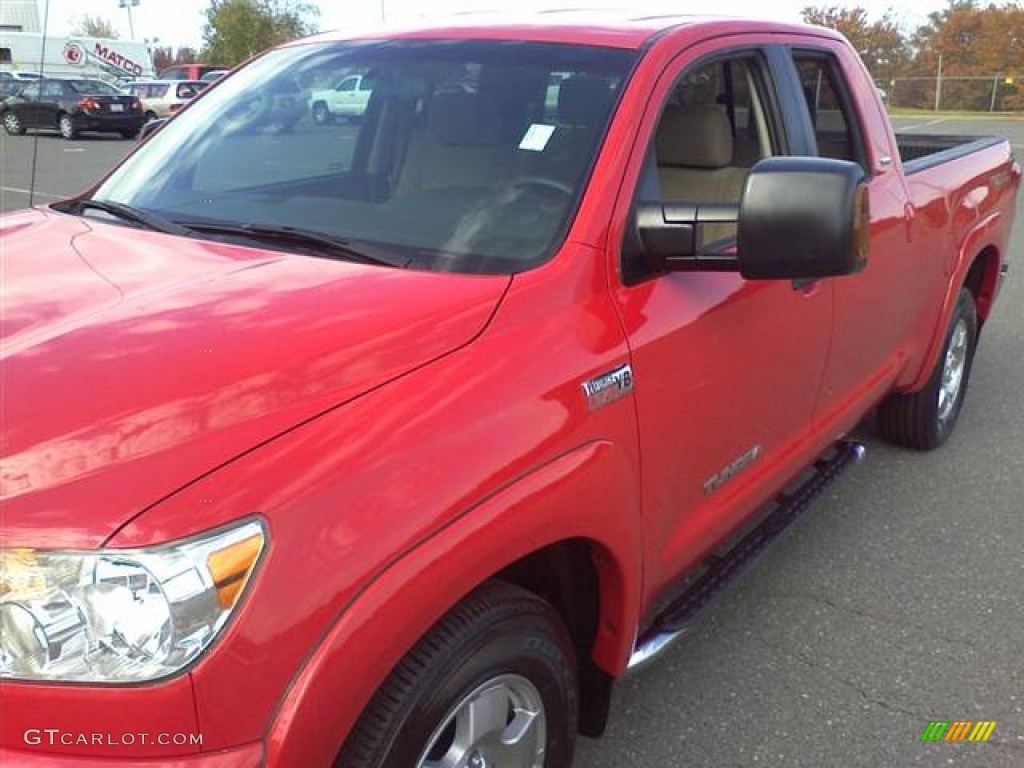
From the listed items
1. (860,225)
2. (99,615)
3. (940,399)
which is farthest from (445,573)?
(940,399)

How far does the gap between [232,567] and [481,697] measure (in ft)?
2.03

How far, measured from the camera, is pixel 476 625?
1.71m

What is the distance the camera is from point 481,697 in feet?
5.90

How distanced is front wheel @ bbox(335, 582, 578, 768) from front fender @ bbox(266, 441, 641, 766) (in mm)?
61

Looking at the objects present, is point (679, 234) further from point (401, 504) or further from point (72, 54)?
point (72, 54)

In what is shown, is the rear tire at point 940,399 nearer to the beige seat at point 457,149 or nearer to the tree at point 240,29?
the beige seat at point 457,149

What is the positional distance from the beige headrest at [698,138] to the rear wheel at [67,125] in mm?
24622

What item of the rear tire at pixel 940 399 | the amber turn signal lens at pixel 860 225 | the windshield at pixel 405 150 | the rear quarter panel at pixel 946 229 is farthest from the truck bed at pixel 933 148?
the windshield at pixel 405 150

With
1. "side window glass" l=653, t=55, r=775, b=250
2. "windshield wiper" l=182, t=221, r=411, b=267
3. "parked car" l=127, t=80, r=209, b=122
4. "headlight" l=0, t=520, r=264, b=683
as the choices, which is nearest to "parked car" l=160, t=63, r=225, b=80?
"parked car" l=127, t=80, r=209, b=122

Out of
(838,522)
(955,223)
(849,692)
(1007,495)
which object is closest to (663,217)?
(849,692)

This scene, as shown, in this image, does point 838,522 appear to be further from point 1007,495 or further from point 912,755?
point 912,755

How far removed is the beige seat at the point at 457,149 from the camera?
2367mm

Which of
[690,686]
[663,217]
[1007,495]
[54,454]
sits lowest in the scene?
[690,686]

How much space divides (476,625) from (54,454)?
2.41ft
